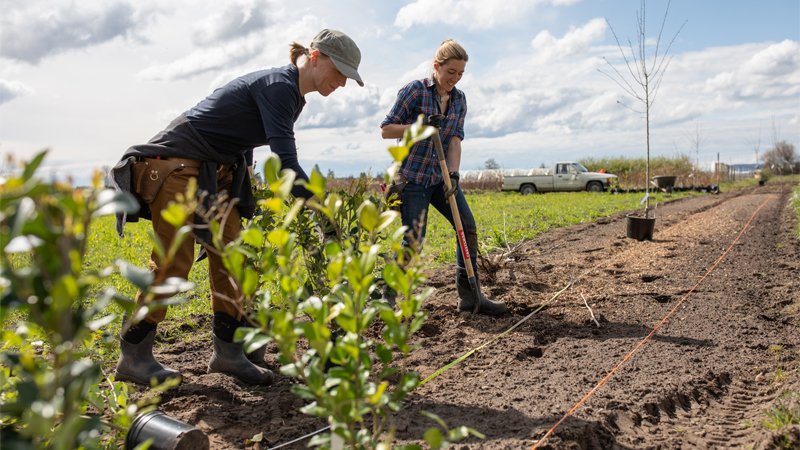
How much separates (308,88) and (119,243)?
19.3 feet

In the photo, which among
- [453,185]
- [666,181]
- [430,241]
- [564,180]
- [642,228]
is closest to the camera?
[453,185]

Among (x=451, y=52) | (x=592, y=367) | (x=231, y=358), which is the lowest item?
(x=592, y=367)

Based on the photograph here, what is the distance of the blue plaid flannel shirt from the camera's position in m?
3.26

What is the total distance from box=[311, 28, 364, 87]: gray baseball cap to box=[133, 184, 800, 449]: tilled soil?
1.57 meters

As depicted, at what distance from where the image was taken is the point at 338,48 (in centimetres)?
222

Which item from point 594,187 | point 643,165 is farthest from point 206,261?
point 643,165

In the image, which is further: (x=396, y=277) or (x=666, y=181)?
(x=666, y=181)

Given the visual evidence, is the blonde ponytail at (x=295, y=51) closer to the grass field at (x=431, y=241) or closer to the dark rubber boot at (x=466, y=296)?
the grass field at (x=431, y=241)

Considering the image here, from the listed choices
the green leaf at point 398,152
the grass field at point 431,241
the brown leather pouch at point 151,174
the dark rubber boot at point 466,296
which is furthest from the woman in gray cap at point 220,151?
the dark rubber boot at point 466,296

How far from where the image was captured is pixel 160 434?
1621mm

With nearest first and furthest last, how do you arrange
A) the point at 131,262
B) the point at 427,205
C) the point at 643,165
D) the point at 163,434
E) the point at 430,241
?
1. the point at 163,434
2. the point at 427,205
3. the point at 131,262
4. the point at 430,241
5. the point at 643,165

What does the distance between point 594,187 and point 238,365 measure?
20.0 metres

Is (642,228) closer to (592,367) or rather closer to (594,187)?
(592,367)

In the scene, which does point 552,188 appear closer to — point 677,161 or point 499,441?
point 677,161
